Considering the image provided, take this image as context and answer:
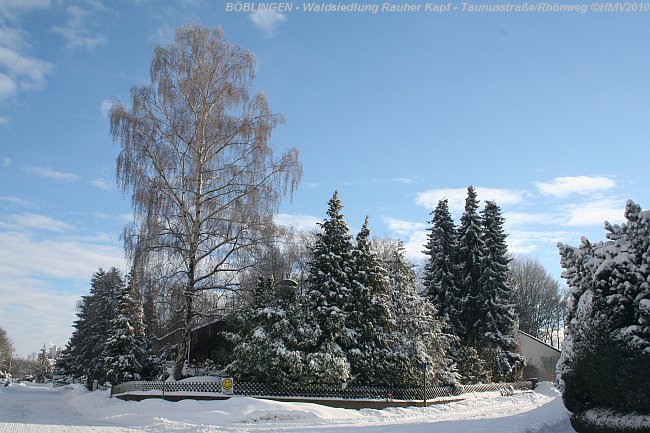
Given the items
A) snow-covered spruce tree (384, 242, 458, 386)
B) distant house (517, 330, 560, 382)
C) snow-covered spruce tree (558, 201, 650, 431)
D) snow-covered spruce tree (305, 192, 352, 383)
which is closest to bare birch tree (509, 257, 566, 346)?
distant house (517, 330, 560, 382)

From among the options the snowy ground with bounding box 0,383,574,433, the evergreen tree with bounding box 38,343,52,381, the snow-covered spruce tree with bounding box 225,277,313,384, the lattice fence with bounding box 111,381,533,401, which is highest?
the evergreen tree with bounding box 38,343,52,381

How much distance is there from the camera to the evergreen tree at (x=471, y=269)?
3934 cm

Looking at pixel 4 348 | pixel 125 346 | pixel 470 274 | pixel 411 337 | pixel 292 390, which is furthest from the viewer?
pixel 4 348

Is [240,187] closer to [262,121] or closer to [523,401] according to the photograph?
[262,121]

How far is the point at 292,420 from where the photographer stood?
16.8m

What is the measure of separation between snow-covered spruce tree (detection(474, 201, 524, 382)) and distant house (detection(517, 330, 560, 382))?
10134 millimetres

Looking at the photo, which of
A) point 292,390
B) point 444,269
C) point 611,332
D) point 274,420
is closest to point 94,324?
point 444,269

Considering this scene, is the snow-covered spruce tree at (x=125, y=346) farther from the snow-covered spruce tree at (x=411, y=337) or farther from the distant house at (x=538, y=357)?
the distant house at (x=538, y=357)

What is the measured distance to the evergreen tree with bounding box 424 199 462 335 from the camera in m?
39.9

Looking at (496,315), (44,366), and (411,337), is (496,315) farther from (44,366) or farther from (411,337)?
(44,366)

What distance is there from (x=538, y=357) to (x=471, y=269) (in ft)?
50.9

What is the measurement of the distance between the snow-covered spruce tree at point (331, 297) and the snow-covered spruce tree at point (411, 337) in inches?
113

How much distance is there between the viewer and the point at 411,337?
26156 millimetres

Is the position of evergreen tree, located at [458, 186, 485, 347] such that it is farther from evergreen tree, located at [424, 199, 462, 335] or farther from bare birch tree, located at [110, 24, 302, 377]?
bare birch tree, located at [110, 24, 302, 377]
